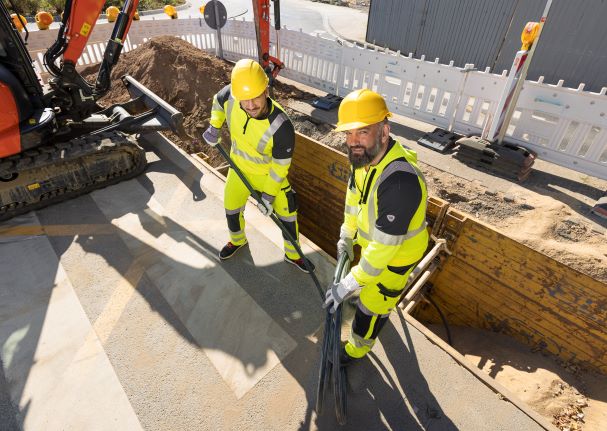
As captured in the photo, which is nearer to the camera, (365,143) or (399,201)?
(399,201)

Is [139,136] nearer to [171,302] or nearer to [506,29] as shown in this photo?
[171,302]

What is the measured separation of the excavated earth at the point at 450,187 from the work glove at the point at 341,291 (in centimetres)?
275

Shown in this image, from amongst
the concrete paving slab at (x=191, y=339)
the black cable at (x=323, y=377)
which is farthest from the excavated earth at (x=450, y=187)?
the black cable at (x=323, y=377)

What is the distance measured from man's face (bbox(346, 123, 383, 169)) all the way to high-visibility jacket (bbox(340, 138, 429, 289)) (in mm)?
106

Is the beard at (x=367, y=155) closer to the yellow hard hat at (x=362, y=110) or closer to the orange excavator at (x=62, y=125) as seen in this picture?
the yellow hard hat at (x=362, y=110)

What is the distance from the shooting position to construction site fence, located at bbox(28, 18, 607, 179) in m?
6.16

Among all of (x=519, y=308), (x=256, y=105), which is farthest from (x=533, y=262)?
(x=256, y=105)

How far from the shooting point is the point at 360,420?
2.88 meters

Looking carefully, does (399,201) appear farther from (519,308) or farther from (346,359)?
(519,308)

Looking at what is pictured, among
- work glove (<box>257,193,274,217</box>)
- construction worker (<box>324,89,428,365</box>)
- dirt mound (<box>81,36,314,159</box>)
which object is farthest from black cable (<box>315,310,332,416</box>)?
dirt mound (<box>81,36,314,159</box>)

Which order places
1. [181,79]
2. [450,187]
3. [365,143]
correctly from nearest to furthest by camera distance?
[365,143] < [450,187] < [181,79]

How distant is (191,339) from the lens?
346 cm

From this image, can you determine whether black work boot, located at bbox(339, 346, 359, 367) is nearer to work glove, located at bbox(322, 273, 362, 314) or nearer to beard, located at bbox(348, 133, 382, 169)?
work glove, located at bbox(322, 273, 362, 314)

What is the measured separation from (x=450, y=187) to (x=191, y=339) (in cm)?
520
